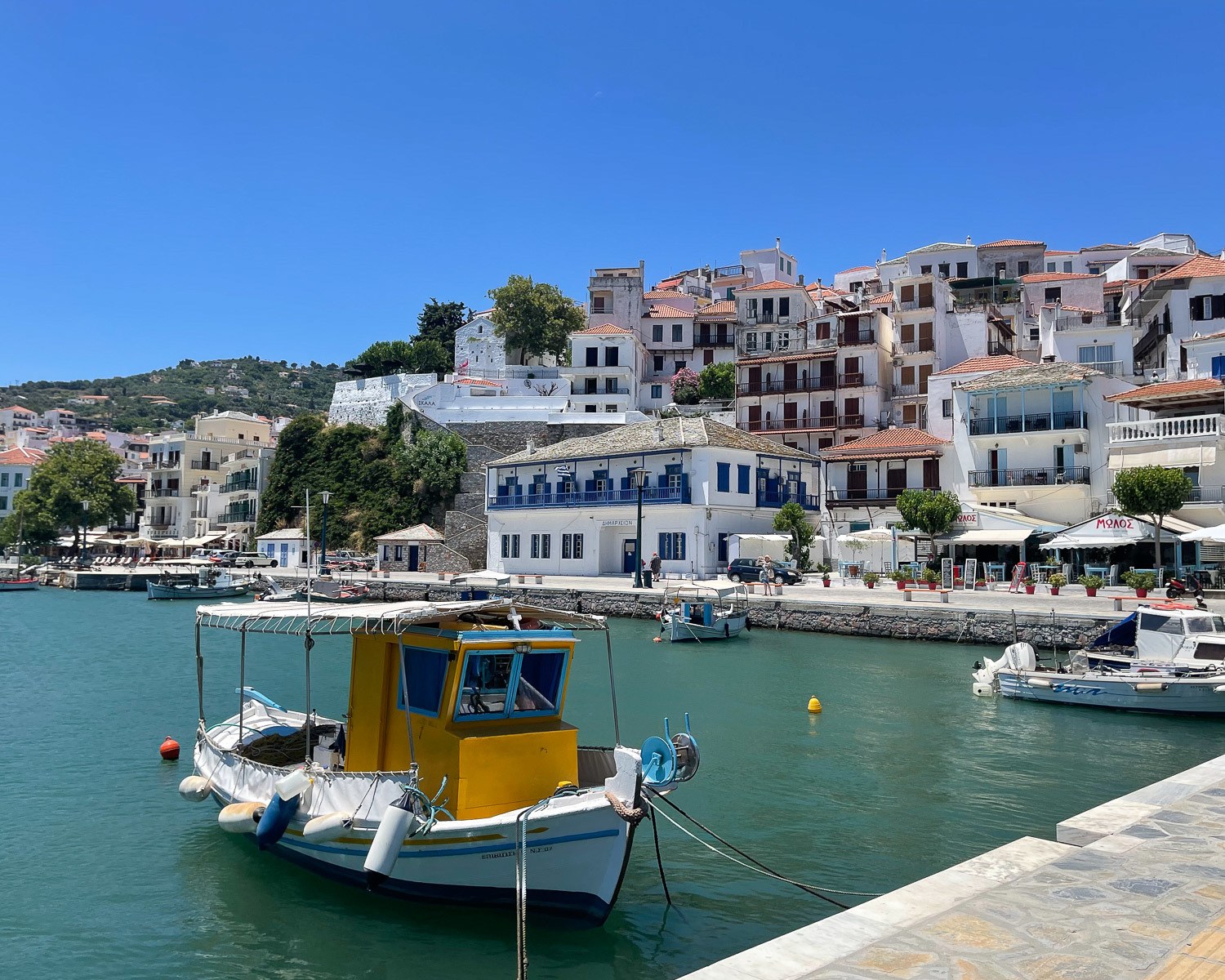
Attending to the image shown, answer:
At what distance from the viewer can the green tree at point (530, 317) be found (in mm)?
73062

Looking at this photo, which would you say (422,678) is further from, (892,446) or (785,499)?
(892,446)

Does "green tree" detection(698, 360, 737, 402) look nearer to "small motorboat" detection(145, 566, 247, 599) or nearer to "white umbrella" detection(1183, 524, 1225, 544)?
"small motorboat" detection(145, 566, 247, 599)

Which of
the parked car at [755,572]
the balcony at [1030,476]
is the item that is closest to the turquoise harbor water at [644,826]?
the parked car at [755,572]

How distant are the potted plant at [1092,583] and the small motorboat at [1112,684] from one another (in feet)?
32.3

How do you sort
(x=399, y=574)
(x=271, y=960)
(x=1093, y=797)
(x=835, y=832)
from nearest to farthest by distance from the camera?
(x=271, y=960) → (x=835, y=832) → (x=1093, y=797) → (x=399, y=574)

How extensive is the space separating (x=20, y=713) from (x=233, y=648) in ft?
44.4

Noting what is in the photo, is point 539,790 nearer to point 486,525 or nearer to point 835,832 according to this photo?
point 835,832

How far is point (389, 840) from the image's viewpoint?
925 centimetres

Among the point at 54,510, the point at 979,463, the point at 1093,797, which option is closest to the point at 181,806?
the point at 1093,797

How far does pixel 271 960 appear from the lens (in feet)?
29.8

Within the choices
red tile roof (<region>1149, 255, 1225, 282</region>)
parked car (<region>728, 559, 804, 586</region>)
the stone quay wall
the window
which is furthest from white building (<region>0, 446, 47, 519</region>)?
red tile roof (<region>1149, 255, 1225, 282</region>)

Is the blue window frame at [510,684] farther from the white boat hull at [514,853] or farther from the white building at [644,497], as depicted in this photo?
the white building at [644,497]

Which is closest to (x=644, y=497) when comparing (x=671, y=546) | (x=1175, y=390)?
(x=671, y=546)

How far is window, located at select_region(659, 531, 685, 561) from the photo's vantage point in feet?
153
